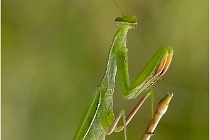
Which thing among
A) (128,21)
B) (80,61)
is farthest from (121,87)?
(80,61)

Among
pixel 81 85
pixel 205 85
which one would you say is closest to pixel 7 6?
pixel 81 85

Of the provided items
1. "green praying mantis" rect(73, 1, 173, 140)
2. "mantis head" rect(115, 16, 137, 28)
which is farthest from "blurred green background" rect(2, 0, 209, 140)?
"mantis head" rect(115, 16, 137, 28)

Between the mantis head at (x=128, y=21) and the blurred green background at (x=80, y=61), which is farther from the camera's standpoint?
the blurred green background at (x=80, y=61)

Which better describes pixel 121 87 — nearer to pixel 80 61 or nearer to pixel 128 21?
pixel 128 21

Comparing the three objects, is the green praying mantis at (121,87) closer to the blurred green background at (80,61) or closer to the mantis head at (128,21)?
the mantis head at (128,21)

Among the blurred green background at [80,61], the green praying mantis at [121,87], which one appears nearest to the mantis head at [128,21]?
the green praying mantis at [121,87]

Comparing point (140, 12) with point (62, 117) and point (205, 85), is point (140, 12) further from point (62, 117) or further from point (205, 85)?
point (62, 117)

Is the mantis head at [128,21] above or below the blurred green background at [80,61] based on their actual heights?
above
